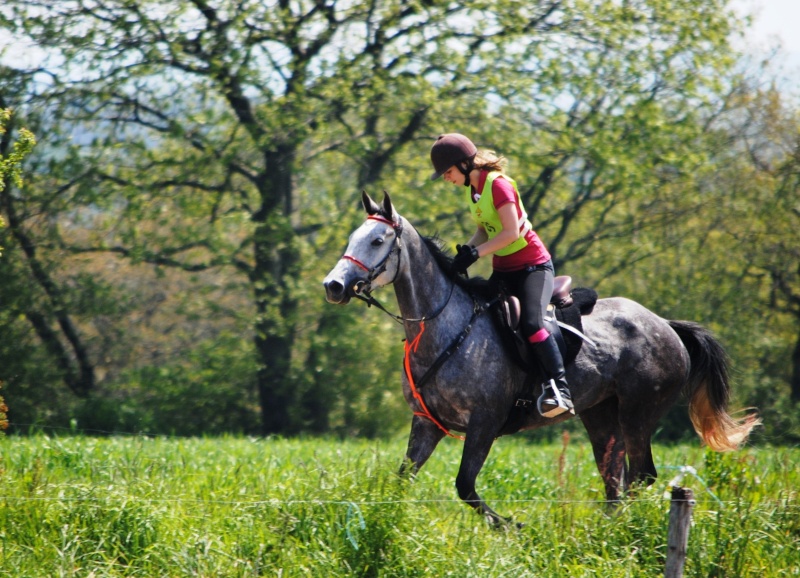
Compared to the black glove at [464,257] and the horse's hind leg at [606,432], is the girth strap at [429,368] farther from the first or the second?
the horse's hind leg at [606,432]

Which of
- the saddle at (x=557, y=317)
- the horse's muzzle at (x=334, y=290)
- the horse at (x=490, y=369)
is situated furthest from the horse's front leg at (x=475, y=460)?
the horse's muzzle at (x=334, y=290)

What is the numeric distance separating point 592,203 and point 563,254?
1259mm

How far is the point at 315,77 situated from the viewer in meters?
16.3

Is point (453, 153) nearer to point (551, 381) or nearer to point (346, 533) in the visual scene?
point (551, 381)

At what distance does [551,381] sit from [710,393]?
198 centimetres

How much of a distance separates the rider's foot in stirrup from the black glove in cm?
97

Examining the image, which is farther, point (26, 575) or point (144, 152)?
point (144, 152)

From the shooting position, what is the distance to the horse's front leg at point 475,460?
5.71 meters

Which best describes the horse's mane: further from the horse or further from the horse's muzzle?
the horse's muzzle

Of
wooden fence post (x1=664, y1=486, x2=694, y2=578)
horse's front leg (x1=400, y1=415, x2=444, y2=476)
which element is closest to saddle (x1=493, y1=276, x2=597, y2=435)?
horse's front leg (x1=400, y1=415, x2=444, y2=476)

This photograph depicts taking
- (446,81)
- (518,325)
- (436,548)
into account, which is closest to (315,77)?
(446,81)

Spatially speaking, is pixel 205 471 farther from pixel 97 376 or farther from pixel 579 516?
pixel 97 376

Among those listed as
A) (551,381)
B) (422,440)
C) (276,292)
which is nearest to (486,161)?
(551,381)

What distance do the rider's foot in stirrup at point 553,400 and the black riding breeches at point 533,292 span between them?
15.0 inches
